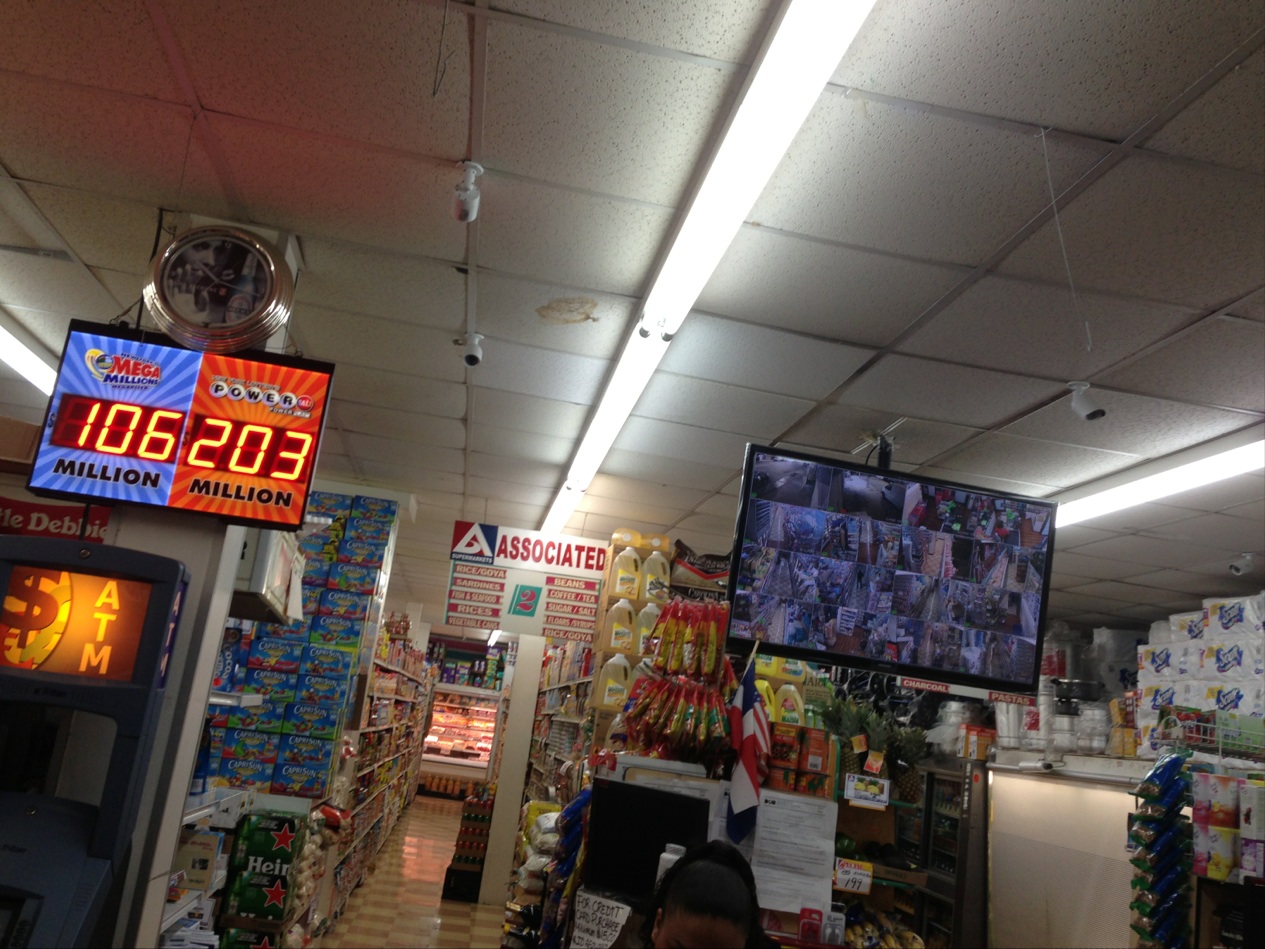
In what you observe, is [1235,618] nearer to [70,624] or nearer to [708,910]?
[708,910]

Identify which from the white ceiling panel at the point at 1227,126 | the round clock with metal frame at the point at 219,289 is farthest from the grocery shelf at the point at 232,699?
the white ceiling panel at the point at 1227,126

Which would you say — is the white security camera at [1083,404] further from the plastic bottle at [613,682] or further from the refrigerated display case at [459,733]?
the refrigerated display case at [459,733]

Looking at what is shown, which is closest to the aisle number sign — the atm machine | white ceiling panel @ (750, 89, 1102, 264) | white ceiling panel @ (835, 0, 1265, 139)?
the atm machine

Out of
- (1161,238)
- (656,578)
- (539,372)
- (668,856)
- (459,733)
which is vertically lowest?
(459,733)

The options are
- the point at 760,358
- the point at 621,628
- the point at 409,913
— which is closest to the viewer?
the point at 760,358

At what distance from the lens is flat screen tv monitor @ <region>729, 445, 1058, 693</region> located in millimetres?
4020

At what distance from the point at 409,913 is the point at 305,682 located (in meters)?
3.37

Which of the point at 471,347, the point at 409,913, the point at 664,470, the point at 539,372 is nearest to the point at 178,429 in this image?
the point at 471,347

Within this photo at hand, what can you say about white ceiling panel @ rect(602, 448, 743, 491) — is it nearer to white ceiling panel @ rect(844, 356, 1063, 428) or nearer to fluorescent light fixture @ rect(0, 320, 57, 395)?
white ceiling panel @ rect(844, 356, 1063, 428)

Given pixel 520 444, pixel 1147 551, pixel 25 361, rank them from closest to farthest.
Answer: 1. pixel 25 361
2. pixel 1147 551
3. pixel 520 444

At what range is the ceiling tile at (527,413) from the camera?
5.84 meters

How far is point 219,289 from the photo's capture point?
3.74m

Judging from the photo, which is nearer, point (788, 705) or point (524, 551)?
point (788, 705)

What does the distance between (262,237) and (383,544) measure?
13.8 ft
